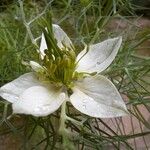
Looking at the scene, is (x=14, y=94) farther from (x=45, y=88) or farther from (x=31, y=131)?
(x=31, y=131)

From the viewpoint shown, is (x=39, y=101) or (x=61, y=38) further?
(x=61, y=38)

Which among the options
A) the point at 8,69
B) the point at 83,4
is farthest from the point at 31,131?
the point at 83,4

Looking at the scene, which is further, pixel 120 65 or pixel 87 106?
pixel 120 65

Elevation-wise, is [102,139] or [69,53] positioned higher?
[69,53]

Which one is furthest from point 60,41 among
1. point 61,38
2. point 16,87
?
point 16,87

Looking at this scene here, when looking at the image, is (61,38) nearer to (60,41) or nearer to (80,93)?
(60,41)
